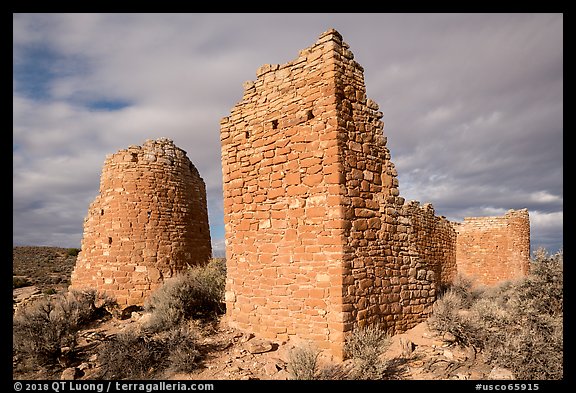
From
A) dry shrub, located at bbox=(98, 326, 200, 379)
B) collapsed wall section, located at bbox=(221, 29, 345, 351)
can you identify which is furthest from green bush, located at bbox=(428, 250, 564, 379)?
dry shrub, located at bbox=(98, 326, 200, 379)

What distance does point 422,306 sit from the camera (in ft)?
22.9

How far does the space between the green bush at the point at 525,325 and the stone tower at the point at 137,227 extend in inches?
314

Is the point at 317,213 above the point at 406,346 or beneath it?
above

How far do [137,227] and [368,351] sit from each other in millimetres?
8296

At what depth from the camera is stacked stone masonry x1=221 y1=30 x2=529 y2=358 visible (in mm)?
5668

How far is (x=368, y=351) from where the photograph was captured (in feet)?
16.2

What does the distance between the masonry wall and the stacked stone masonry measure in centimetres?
1085

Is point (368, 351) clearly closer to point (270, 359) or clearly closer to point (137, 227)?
point (270, 359)

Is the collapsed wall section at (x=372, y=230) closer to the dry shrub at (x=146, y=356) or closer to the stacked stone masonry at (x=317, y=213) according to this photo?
the stacked stone masonry at (x=317, y=213)

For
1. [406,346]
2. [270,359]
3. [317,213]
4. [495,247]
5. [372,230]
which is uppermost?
[317,213]

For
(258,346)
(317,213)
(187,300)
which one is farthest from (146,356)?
(317,213)

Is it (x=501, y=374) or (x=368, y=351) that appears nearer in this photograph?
(x=501, y=374)

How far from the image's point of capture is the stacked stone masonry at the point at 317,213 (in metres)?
5.67

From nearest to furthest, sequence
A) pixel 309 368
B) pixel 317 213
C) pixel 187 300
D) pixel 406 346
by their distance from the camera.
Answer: pixel 309 368
pixel 406 346
pixel 317 213
pixel 187 300
